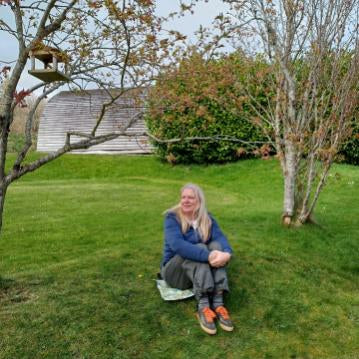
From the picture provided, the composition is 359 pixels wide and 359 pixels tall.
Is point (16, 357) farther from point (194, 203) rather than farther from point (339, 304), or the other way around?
point (339, 304)

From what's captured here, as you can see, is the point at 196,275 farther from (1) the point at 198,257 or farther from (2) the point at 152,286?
(2) the point at 152,286

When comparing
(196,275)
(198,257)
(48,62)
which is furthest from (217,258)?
(48,62)

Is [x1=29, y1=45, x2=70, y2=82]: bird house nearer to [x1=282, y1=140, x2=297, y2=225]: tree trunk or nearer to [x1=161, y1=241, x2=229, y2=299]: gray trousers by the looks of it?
[x1=161, y1=241, x2=229, y2=299]: gray trousers

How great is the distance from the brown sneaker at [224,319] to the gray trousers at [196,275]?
213mm

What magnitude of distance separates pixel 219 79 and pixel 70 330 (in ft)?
13.8

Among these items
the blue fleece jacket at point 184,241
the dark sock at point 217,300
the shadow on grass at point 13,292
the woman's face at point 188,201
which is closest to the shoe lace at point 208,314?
the dark sock at point 217,300

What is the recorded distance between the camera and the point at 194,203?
5.76 meters

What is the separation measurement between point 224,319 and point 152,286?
1.19 m

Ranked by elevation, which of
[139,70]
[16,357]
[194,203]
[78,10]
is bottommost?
[16,357]

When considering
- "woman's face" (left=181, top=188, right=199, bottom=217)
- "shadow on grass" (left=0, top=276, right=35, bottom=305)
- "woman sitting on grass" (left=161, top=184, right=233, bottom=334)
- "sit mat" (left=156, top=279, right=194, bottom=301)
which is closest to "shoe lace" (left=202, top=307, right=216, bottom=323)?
"woman sitting on grass" (left=161, top=184, right=233, bottom=334)

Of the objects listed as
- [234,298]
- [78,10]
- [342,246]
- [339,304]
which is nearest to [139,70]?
[78,10]

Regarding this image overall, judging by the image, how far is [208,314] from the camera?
530 cm

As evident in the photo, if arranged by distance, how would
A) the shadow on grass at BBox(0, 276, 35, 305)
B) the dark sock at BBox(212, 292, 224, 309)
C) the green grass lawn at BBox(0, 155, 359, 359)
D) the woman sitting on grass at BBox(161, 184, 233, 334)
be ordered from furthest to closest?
the shadow on grass at BBox(0, 276, 35, 305)
the dark sock at BBox(212, 292, 224, 309)
the woman sitting on grass at BBox(161, 184, 233, 334)
the green grass lawn at BBox(0, 155, 359, 359)

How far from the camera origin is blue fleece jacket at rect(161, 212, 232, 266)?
5355 mm
